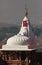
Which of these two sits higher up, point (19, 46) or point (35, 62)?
→ point (19, 46)

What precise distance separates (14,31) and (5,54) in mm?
37804

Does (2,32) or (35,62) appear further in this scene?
(2,32)

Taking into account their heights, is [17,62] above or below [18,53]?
below

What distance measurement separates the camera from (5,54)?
61.6 ft

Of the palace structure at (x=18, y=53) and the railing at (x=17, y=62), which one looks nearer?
the railing at (x=17, y=62)

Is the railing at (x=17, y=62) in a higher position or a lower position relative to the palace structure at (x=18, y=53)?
lower

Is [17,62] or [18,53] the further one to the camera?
[18,53]

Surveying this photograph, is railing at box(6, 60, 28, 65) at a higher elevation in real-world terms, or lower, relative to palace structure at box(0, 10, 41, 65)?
lower

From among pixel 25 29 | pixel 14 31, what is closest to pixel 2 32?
pixel 14 31

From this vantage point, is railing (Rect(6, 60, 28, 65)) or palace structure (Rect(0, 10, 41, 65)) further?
palace structure (Rect(0, 10, 41, 65))

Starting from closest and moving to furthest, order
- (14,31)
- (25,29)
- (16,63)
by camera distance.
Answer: (16,63) < (25,29) < (14,31)

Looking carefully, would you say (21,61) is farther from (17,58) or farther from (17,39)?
(17,39)

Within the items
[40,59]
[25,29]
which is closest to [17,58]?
[40,59]

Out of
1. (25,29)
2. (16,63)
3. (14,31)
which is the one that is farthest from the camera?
(14,31)
